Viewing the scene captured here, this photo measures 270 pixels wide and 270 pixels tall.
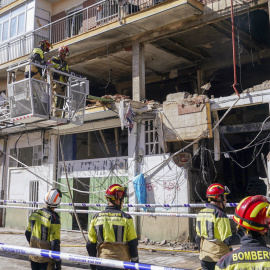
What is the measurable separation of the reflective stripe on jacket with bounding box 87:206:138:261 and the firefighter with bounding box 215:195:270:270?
1978mm

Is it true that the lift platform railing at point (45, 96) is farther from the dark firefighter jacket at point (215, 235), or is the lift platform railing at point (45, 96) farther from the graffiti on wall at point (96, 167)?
the dark firefighter jacket at point (215, 235)

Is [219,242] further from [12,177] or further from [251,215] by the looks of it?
[12,177]

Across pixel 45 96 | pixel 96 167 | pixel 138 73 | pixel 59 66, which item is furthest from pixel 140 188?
pixel 59 66

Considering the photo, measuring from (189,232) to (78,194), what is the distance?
5664mm

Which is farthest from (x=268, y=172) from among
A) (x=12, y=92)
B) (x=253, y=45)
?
(x=12, y=92)

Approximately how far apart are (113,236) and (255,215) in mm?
2269

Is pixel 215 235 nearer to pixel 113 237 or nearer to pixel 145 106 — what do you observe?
pixel 113 237

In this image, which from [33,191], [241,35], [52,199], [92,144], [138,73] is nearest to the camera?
[52,199]

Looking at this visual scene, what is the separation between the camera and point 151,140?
11.6m

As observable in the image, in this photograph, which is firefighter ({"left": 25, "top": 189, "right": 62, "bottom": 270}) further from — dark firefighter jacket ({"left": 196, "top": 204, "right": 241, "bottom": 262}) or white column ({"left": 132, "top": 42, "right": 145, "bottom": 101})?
white column ({"left": 132, "top": 42, "right": 145, "bottom": 101})

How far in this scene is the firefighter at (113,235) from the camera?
166 inches

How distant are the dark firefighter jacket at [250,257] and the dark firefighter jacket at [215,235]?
217 centimetres

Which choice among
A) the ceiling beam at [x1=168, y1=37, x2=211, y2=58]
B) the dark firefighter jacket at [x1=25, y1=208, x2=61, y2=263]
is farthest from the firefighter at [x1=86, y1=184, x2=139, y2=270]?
the ceiling beam at [x1=168, y1=37, x2=211, y2=58]

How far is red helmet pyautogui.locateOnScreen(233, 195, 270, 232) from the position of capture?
2361 millimetres
